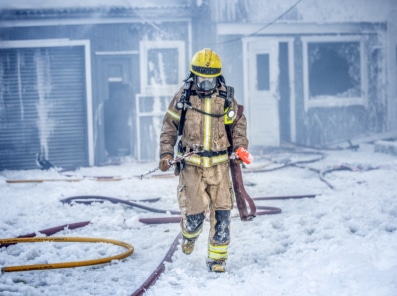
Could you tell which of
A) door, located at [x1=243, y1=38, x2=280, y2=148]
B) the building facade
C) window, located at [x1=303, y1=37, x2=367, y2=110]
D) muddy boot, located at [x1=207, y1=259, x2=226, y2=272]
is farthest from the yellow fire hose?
window, located at [x1=303, y1=37, x2=367, y2=110]

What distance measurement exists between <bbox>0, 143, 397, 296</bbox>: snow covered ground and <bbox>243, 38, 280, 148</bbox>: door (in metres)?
5.19

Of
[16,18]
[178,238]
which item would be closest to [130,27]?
[16,18]

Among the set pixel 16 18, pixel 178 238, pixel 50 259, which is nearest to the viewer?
pixel 50 259

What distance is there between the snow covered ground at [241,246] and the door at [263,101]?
519cm

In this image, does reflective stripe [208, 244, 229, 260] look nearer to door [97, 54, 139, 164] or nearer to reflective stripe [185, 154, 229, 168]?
reflective stripe [185, 154, 229, 168]

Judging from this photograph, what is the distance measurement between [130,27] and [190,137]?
27.6ft

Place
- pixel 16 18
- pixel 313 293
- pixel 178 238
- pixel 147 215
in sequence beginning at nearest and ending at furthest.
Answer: pixel 313 293 → pixel 178 238 → pixel 147 215 → pixel 16 18

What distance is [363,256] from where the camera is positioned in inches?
132

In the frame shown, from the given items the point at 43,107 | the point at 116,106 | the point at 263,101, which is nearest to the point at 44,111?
the point at 43,107

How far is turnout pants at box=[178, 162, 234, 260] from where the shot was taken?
3.44m

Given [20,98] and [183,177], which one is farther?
[20,98]

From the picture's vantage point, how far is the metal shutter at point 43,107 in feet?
35.8

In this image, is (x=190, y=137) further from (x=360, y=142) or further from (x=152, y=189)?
(x=360, y=142)

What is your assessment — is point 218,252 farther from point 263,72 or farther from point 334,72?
point 334,72
